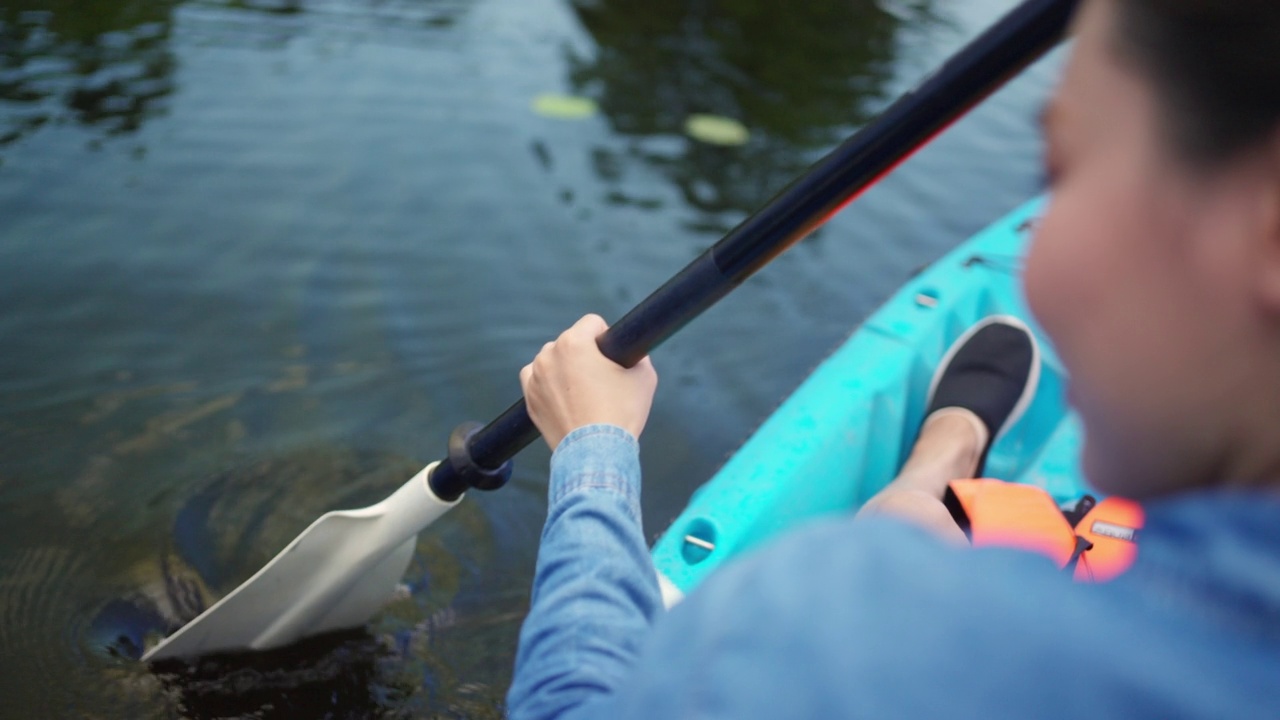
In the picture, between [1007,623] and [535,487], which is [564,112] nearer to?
[535,487]

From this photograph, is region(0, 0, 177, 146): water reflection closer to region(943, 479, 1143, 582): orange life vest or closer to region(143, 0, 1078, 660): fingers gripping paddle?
region(143, 0, 1078, 660): fingers gripping paddle

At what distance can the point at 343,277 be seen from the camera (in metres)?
3.29

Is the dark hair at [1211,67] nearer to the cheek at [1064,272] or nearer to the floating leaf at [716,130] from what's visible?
the cheek at [1064,272]

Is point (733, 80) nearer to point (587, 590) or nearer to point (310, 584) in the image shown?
point (310, 584)

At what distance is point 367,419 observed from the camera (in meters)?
2.77

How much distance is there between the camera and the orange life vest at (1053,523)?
159cm

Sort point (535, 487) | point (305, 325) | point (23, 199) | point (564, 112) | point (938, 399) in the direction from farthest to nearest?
point (564, 112) → point (23, 199) → point (305, 325) → point (535, 487) → point (938, 399)

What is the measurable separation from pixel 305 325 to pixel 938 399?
1.88 metres

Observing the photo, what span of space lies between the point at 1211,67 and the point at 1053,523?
143 centimetres

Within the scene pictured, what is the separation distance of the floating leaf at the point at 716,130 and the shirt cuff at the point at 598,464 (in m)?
3.89

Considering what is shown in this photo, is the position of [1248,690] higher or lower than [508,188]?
higher

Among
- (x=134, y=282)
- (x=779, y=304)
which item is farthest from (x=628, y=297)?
(x=134, y=282)

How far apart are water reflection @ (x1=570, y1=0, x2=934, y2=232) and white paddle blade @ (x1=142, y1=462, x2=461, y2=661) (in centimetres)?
236

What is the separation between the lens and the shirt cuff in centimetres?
99
